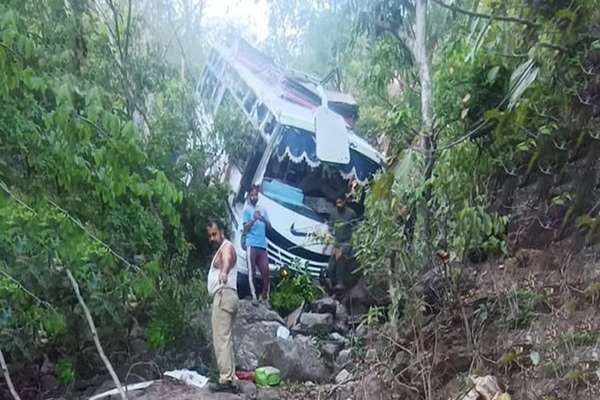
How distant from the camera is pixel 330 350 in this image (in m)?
3.79

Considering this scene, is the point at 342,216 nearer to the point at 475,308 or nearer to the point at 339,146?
the point at 339,146

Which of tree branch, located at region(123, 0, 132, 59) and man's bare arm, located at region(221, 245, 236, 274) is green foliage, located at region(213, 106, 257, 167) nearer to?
tree branch, located at region(123, 0, 132, 59)

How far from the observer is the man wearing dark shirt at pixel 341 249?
4031 mm

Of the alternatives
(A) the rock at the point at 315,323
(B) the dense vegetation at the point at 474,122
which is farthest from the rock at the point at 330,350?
(B) the dense vegetation at the point at 474,122

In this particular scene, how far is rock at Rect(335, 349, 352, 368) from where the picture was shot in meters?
3.68

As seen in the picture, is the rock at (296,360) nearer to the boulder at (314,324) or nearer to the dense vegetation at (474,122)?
the boulder at (314,324)

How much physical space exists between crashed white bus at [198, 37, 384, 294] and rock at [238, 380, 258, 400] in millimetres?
853

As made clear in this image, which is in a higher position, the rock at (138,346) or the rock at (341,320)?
the rock at (341,320)

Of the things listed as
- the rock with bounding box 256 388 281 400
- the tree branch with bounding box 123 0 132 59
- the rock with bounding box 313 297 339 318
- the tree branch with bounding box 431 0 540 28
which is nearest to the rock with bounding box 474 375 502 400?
the tree branch with bounding box 431 0 540 28

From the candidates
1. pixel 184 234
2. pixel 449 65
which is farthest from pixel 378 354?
pixel 184 234

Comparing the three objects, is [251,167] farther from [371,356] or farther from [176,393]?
[371,356]

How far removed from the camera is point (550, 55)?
1857 mm

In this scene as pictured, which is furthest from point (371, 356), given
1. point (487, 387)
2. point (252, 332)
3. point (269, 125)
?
point (269, 125)

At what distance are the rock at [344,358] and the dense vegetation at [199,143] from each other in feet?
1.76
